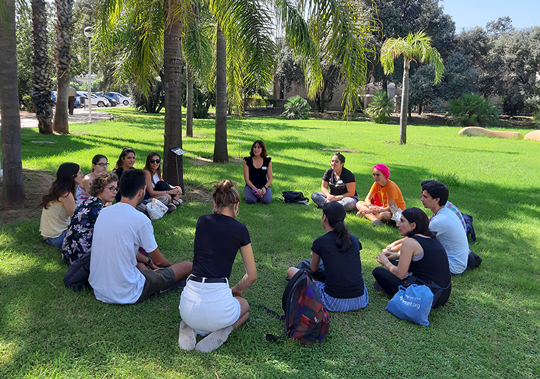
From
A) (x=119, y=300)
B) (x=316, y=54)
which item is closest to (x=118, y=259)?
(x=119, y=300)

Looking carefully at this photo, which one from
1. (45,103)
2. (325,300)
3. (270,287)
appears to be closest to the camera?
(325,300)

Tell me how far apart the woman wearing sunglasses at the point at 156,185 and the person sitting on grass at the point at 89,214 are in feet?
8.15

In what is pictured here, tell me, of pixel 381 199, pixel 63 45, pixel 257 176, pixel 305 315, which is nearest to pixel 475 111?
pixel 63 45

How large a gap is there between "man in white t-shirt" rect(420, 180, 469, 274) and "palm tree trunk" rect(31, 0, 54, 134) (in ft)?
49.6

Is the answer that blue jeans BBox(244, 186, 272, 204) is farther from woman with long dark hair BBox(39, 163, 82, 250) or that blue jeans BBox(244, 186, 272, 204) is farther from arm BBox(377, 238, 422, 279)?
arm BBox(377, 238, 422, 279)

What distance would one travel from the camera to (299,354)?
358cm

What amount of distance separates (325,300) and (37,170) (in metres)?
8.09

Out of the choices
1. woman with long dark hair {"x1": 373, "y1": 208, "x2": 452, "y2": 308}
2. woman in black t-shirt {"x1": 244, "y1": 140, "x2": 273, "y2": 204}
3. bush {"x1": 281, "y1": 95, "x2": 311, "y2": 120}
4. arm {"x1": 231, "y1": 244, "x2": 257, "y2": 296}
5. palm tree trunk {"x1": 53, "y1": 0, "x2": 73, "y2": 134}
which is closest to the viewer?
arm {"x1": 231, "y1": 244, "x2": 257, "y2": 296}

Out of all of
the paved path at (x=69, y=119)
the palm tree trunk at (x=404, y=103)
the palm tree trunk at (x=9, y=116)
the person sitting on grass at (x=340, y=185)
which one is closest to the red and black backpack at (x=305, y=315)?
the person sitting on grass at (x=340, y=185)

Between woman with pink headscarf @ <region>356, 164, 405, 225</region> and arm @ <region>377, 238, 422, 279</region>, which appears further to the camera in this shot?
woman with pink headscarf @ <region>356, 164, 405, 225</region>

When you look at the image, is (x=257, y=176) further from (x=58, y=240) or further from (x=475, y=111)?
(x=475, y=111)

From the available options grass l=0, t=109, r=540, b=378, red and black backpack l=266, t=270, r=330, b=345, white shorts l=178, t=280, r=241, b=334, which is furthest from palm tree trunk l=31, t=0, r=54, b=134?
red and black backpack l=266, t=270, r=330, b=345

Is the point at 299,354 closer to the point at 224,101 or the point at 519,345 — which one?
the point at 519,345

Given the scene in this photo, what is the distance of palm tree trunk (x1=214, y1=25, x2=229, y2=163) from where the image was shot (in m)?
11.5
